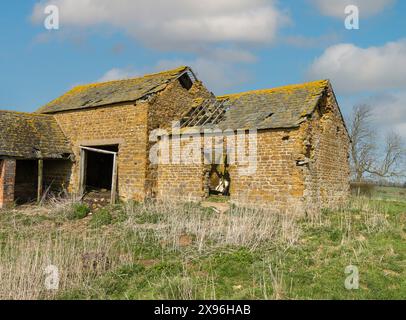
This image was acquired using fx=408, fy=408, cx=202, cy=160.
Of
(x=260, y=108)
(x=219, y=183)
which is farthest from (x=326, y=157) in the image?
(x=219, y=183)

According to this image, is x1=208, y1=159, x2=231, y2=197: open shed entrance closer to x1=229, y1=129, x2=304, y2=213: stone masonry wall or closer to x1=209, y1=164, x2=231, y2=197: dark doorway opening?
x1=209, y1=164, x2=231, y2=197: dark doorway opening

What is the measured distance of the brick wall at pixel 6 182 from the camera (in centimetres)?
1702

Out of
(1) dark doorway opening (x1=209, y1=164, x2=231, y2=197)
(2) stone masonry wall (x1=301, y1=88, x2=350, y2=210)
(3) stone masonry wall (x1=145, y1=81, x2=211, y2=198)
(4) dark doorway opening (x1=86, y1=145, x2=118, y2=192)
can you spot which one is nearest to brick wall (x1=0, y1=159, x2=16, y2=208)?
(4) dark doorway opening (x1=86, y1=145, x2=118, y2=192)

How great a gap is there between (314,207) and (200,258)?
7363 mm

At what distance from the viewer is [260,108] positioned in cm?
1739

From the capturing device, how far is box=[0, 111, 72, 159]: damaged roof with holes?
58.3 feet

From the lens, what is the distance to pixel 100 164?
22844mm

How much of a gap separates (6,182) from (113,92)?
661 cm

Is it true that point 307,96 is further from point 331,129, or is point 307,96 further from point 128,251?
point 128,251

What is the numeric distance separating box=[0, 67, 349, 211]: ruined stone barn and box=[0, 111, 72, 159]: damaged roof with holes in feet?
0.17

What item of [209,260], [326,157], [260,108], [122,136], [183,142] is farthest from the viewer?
[122,136]

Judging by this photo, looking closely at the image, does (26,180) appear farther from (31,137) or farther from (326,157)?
(326,157)
